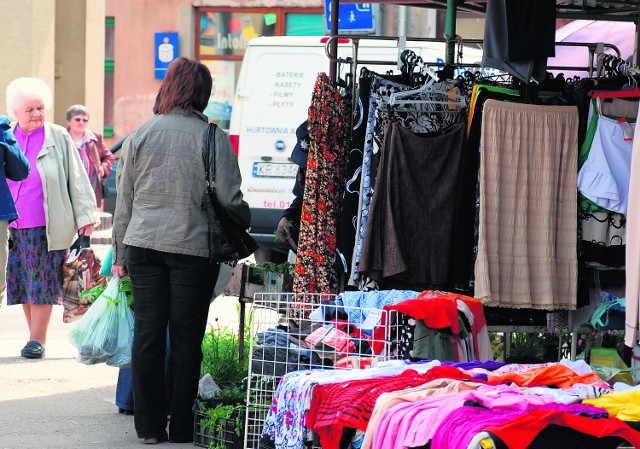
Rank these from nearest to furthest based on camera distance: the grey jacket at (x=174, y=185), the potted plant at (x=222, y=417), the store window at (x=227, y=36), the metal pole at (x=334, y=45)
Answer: the potted plant at (x=222, y=417)
the grey jacket at (x=174, y=185)
the metal pole at (x=334, y=45)
the store window at (x=227, y=36)

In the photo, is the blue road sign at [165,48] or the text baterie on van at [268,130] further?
the blue road sign at [165,48]

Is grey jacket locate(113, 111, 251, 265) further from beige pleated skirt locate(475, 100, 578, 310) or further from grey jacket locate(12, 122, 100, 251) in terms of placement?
grey jacket locate(12, 122, 100, 251)

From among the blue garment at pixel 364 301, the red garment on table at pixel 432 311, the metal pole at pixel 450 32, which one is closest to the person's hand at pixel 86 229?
the metal pole at pixel 450 32

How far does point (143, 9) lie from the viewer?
24.5 m

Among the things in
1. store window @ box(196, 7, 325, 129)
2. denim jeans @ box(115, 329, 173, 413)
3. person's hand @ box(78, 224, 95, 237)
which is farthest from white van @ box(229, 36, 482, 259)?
store window @ box(196, 7, 325, 129)

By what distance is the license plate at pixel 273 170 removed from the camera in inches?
495

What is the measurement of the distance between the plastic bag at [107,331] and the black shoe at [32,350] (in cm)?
232

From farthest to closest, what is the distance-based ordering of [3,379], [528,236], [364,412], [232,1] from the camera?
[232,1]
[3,379]
[528,236]
[364,412]

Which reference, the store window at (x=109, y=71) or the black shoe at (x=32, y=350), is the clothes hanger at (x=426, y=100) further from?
the store window at (x=109, y=71)

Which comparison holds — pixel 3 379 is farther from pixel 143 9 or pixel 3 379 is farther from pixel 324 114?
A: pixel 143 9

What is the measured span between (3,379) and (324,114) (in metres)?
3.28

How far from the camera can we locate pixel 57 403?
803 centimetres

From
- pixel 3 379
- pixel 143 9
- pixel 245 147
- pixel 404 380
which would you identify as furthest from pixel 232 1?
pixel 404 380

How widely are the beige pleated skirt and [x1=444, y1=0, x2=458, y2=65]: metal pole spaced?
1.08 meters
